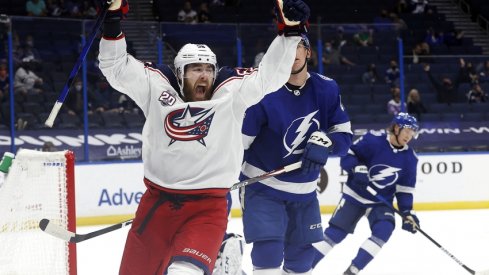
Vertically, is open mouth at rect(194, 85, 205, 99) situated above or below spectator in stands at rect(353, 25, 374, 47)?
above

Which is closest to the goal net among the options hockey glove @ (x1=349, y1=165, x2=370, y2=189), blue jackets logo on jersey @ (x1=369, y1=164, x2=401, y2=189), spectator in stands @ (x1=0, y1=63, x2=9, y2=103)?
hockey glove @ (x1=349, y1=165, x2=370, y2=189)

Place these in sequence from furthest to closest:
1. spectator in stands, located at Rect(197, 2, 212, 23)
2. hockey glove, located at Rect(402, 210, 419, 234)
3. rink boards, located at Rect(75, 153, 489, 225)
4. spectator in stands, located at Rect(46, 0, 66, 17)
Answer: spectator in stands, located at Rect(197, 2, 212, 23) < spectator in stands, located at Rect(46, 0, 66, 17) < rink boards, located at Rect(75, 153, 489, 225) < hockey glove, located at Rect(402, 210, 419, 234)

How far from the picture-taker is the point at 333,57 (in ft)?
28.5

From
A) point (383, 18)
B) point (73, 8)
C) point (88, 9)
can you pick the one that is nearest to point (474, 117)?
point (383, 18)

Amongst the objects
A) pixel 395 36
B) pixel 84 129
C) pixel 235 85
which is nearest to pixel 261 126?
pixel 235 85

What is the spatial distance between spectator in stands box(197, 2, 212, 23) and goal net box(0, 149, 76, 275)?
7407 mm

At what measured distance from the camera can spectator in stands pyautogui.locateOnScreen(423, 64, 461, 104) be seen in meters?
9.18

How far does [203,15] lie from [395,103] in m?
3.30

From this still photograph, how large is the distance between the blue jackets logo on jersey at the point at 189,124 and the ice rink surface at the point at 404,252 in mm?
2503

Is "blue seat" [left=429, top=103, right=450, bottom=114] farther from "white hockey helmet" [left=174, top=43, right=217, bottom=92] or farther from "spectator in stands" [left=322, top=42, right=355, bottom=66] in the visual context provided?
"white hockey helmet" [left=174, top=43, right=217, bottom=92]

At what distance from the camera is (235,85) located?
3.05 m

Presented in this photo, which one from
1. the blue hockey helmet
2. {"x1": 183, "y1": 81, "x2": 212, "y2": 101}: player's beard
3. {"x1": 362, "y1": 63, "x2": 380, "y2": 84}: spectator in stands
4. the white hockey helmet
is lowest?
{"x1": 362, "y1": 63, "x2": 380, "y2": 84}: spectator in stands

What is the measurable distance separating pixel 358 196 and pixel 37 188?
6.03 feet

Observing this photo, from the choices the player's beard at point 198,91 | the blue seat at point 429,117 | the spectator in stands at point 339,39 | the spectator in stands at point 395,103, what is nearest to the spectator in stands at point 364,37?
the spectator in stands at point 339,39
